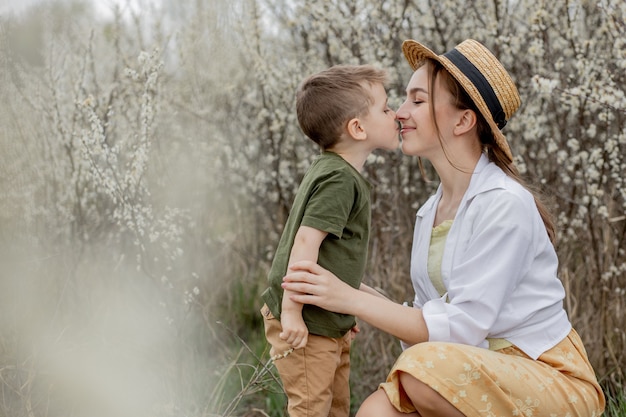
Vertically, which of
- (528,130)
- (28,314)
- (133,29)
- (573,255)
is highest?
(133,29)

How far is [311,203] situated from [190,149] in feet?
8.63

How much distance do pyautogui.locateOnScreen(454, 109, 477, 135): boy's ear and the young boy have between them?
0.72ft

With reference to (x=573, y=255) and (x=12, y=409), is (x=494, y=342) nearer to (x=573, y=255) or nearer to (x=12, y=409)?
(x=12, y=409)

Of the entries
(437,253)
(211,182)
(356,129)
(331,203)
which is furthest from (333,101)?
(211,182)

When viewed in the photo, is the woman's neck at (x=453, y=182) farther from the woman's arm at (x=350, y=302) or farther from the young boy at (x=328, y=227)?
the woman's arm at (x=350, y=302)

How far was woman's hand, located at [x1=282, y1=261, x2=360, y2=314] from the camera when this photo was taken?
88.8 inches

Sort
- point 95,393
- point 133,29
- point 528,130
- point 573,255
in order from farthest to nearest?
point 133,29, point 573,255, point 528,130, point 95,393

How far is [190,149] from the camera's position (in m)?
4.90

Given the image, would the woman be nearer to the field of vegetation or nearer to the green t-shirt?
the green t-shirt

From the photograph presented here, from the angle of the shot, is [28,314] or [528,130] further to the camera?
[528,130]

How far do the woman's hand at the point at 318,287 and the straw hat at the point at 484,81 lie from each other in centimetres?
67

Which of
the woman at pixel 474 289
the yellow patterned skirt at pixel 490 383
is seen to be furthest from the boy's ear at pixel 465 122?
the yellow patterned skirt at pixel 490 383

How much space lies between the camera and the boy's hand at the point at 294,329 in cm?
232

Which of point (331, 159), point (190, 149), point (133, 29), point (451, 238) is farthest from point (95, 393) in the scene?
point (133, 29)
